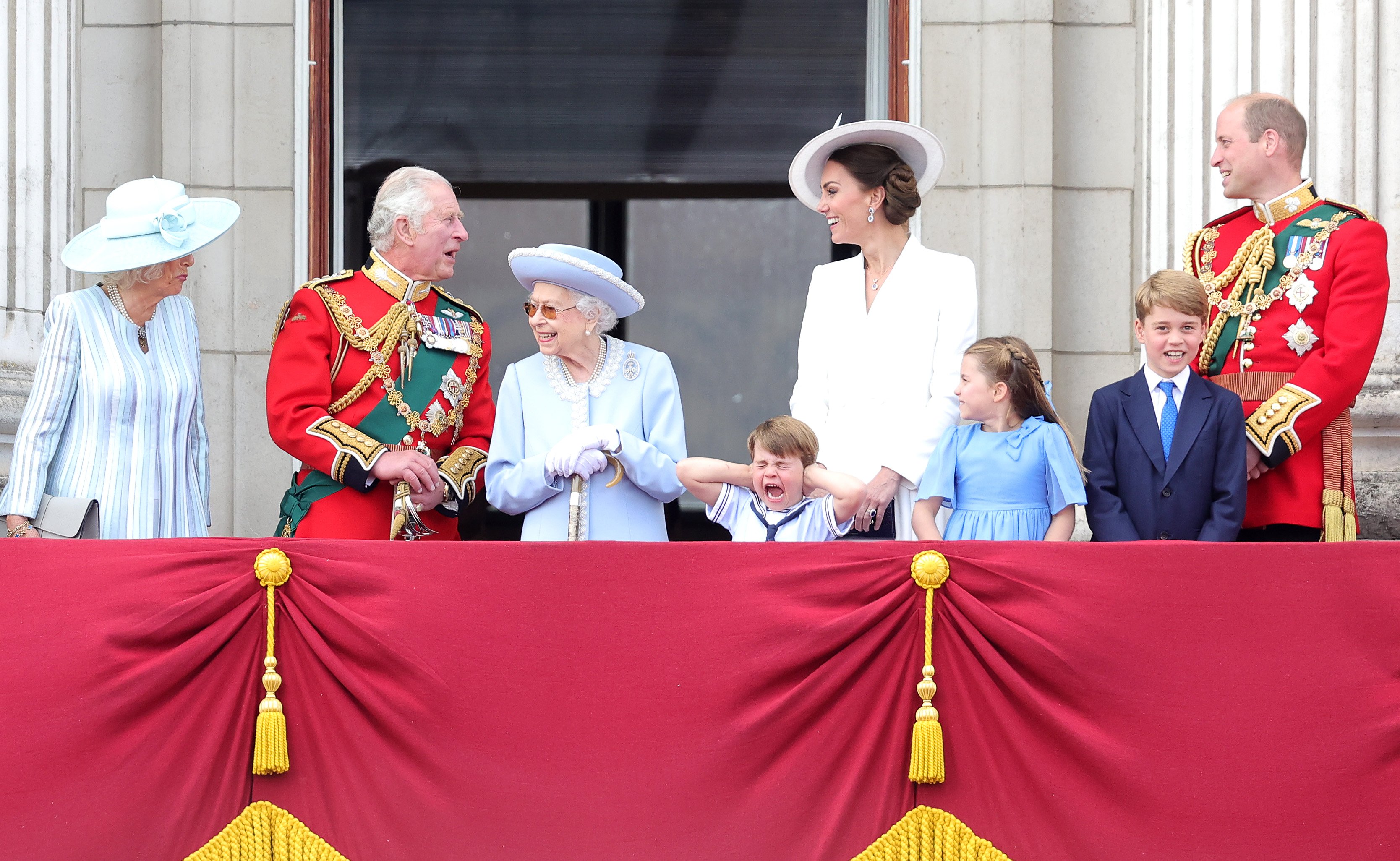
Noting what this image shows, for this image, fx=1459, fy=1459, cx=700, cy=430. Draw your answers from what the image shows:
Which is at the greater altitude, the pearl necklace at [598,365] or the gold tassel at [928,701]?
the pearl necklace at [598,365]

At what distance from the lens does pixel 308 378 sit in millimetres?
4070

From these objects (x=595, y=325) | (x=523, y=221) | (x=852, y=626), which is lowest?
(x=852, y=626)

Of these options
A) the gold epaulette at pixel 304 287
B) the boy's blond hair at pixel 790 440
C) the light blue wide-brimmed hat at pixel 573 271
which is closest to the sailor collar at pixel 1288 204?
the boy's blond hair at pixel 790 440

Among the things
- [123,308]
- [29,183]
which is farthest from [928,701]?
[29,183]

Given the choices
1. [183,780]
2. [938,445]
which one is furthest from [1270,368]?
[183,780]

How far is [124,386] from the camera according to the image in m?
3.98

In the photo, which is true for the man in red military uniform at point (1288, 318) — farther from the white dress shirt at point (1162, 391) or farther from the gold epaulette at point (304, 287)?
the gold epaulette at point (304, 287)

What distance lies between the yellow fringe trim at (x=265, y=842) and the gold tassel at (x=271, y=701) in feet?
0.32

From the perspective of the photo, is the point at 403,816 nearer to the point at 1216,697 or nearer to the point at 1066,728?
the point at 1066,728

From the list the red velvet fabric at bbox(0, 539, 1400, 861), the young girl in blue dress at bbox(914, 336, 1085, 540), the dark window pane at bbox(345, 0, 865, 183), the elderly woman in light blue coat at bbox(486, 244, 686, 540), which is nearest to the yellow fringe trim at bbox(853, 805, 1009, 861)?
the red velvet fabric at bbox(0, 539, 1400, 861)

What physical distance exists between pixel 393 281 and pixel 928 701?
208cm

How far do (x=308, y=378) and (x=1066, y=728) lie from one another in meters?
2.25

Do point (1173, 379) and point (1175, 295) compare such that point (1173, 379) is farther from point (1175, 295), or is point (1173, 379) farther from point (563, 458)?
point (563, 458)

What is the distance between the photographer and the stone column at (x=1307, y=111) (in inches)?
199
